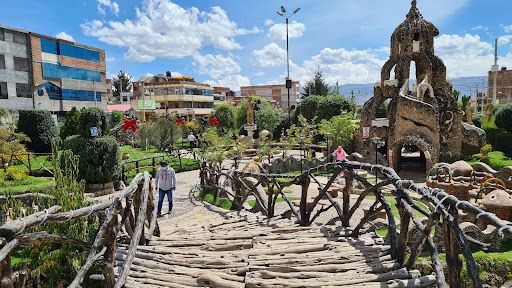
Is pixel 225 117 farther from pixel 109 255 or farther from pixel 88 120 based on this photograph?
pixel 109 255

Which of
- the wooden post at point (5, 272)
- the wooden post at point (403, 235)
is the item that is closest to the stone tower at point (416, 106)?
the wooden post at point (403, 235)

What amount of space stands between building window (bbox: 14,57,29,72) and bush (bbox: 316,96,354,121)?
2684 centimetres

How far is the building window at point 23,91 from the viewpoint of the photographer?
29.7 m

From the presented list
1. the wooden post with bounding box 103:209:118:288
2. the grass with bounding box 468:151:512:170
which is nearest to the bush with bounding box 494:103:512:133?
the grass with bounding box 468:151:512:170

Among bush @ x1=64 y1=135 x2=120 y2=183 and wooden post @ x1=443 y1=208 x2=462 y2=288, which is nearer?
wooden post @ x1=443 y1=208 x2=462 y2=288

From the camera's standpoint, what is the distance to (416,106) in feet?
60.0

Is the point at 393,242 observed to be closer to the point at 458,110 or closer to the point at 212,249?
the point at 212,249

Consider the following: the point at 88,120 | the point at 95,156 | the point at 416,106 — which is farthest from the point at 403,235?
the point at 416,106

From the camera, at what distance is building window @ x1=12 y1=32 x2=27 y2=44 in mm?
29042

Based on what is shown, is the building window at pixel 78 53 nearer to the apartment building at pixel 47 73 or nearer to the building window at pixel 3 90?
the apartment building at pixel 47 73

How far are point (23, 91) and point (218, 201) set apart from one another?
27478 mm

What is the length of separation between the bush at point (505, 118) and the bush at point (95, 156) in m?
22.3

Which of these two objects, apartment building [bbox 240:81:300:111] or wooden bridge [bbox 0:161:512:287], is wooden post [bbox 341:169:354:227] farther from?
apartment building [bbox 240:81:300:111]

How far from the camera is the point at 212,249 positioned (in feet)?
16.3
